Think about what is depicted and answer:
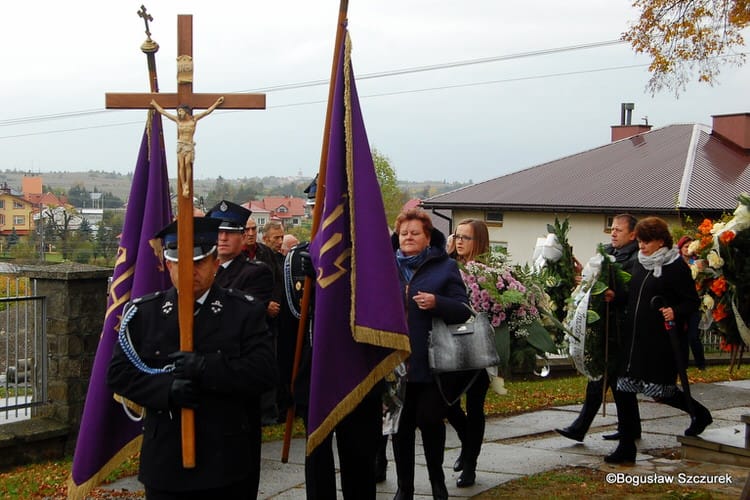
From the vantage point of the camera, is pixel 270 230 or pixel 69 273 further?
pixel 270 230

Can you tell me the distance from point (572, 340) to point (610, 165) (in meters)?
26.9

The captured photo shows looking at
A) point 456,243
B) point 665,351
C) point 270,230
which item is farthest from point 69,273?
point 665,351

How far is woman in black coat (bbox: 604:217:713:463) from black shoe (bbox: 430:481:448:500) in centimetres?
196

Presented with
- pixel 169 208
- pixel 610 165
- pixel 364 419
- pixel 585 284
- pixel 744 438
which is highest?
pixel 610 165

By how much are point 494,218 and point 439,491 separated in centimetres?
2970

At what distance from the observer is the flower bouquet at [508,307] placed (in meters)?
6.80

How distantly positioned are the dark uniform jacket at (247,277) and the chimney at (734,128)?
28.5 m

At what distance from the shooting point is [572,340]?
7.59 metres

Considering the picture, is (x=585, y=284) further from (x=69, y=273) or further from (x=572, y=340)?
(x=69, y=273)

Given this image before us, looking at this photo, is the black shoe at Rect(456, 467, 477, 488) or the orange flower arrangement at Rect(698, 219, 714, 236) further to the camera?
the orange flower arrangement at Rect(698, 219, 714, 236)

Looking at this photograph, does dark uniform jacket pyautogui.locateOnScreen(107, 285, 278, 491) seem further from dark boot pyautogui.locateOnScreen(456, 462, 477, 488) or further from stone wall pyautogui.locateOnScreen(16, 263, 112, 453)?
stone wall pyautogui.locateOnScreen(16, 263, 112, 453)

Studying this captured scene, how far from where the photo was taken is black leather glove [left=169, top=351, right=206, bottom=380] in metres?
3.93

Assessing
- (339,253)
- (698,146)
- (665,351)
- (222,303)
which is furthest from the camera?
(698,146)

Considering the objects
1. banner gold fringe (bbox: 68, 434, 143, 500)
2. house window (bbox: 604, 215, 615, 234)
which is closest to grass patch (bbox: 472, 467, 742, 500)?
banner gold fringe (bbox: 68, 434, 143, 500)
